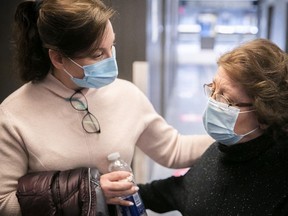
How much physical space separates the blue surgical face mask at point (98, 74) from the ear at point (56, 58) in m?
0.03

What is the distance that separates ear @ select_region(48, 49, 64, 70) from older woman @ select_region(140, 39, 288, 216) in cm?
53

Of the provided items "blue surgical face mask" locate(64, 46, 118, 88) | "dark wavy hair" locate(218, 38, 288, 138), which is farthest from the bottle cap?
"dark wavy hair" locate(218, 38, 288, 138)

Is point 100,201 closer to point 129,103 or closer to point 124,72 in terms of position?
point 129,103

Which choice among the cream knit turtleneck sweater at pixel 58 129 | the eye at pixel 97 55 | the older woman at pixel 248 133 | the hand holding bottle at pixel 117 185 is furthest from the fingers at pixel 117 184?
the eye at pixel 97 55

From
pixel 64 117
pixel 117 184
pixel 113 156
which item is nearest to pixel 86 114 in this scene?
pixel 64 117

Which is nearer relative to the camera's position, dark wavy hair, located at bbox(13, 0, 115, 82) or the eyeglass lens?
dark wavy hair, located at bbox(13, 0, 115, 82)

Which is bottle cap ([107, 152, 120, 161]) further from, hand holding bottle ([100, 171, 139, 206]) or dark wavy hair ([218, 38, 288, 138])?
dark wavy hair ([218, 38, 288, 138])

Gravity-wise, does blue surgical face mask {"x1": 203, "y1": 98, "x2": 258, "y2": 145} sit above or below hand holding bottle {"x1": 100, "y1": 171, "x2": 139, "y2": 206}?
above

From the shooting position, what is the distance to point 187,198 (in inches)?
51.2

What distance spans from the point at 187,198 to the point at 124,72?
2.37ft

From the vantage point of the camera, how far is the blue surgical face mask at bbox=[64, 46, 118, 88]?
118cm

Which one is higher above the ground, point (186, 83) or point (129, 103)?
point (129, 103)

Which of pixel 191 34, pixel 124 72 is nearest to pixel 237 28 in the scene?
pixel 191 34

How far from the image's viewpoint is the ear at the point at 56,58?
1177 millimetres
